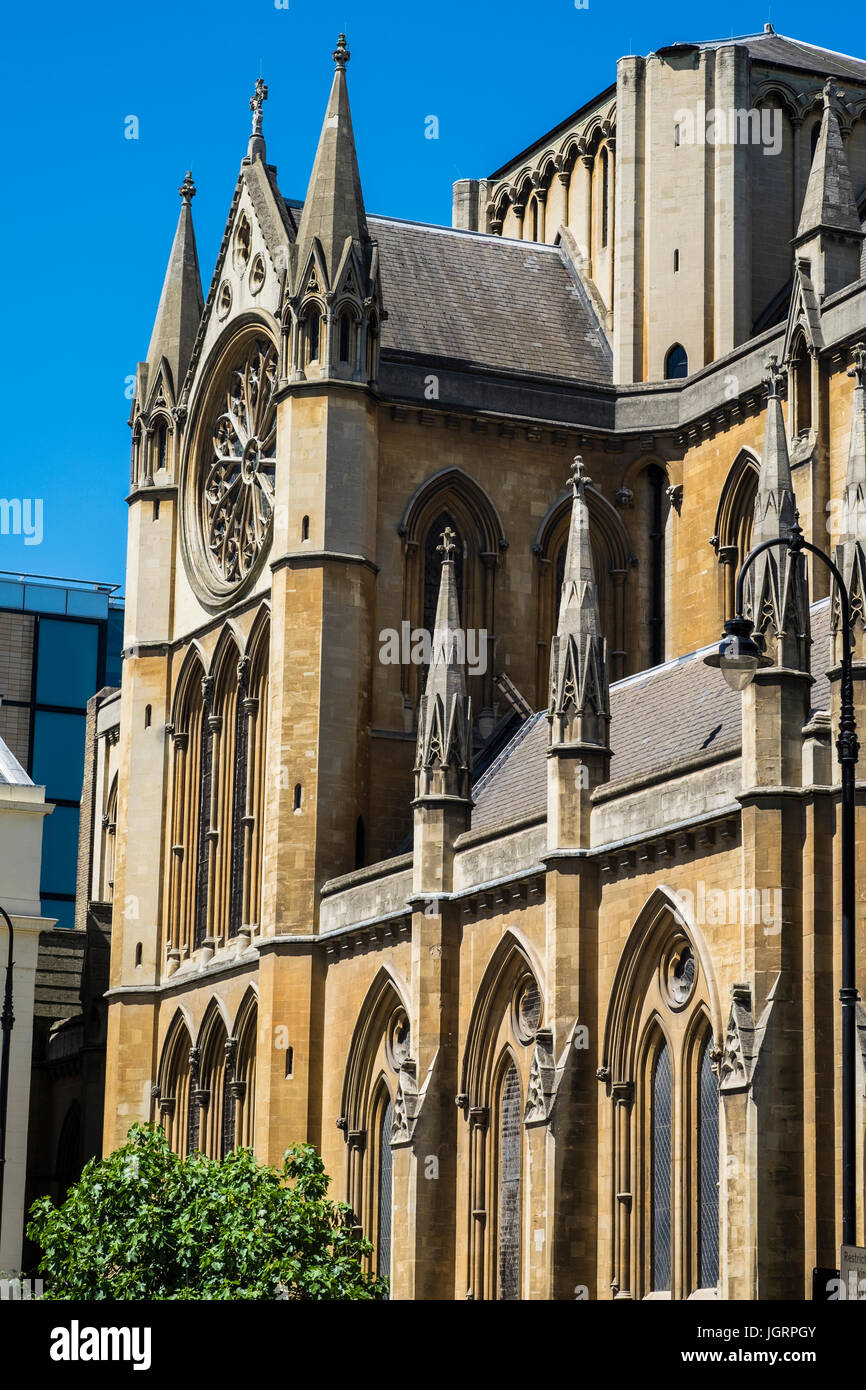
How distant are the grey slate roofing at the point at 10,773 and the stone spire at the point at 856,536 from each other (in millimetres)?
39817

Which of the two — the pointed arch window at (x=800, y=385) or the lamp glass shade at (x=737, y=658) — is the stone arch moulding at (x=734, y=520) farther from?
the lamp glass shade at (x=737, y=658)

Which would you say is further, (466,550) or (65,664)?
(65,664)

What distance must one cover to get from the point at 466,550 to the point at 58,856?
146 ft

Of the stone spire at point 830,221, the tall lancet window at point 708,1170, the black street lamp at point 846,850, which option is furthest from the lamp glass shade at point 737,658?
the stone spire at point 830,221

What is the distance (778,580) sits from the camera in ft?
125

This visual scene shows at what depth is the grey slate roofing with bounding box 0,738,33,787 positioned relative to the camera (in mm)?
73812

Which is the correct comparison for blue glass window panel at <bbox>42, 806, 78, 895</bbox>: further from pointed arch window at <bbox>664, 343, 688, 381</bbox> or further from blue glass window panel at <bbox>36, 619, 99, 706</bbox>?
pointed arch window at <bbox>664, 343, 688, 381</bbox>

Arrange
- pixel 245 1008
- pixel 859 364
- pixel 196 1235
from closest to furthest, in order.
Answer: pixel 859 364
pixel 196 1235
pixel 245 1008

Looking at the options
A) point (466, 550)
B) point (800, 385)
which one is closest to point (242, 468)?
point (466, 550)

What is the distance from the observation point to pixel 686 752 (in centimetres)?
4341

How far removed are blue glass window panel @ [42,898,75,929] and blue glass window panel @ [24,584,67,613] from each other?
38.7ft

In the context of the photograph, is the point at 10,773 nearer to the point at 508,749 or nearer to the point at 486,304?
the point at 486,304

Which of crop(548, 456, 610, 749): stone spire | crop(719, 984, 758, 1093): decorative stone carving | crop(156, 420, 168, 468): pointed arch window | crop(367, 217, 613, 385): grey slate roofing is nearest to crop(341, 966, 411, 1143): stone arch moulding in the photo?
crop(548, 456, 610, 749): stone spire
